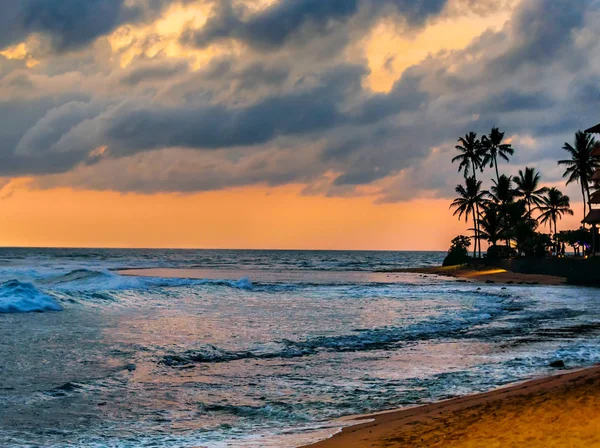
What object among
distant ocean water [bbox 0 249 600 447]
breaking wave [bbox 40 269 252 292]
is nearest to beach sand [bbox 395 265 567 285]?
breaking wave [bbox 40 269 252 292]

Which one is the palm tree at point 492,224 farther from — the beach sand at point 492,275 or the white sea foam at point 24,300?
the white sea foam at point 24,300

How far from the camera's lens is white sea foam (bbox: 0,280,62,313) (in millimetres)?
23078

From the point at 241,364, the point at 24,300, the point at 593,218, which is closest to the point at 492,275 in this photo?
the point at 593,218

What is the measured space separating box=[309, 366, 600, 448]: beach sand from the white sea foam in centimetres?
1942

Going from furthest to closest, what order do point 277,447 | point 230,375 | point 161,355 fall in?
point 161,355 → point 230,375 → point 277,447

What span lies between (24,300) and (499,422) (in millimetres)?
21977

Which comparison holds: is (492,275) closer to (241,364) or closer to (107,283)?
(107,283)

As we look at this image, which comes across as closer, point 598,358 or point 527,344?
point 598,358

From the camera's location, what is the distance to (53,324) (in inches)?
751

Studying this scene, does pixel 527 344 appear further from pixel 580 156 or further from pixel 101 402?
pixel 580 156

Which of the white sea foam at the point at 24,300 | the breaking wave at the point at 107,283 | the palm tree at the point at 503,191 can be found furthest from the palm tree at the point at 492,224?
the white sea foam at the point at 24,300

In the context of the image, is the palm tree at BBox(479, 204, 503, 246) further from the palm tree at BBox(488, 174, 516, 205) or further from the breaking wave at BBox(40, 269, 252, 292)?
the breaking wave at BBox(40, 269, 252, 292)

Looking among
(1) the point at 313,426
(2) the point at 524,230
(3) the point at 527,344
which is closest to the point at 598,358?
(3) the point at 527,344

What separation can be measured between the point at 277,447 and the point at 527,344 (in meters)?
9.82
